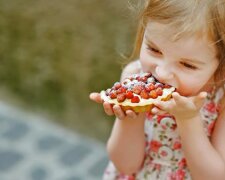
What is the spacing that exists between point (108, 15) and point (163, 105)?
6.11ft

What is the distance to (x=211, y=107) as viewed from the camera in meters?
1.68

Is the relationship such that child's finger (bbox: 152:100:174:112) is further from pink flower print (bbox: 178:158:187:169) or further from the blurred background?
the blurred background

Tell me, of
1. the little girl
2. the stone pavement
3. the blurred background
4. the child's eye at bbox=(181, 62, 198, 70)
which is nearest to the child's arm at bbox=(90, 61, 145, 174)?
the little girl

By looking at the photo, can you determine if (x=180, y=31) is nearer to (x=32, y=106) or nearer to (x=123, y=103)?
(x=123, y=103)

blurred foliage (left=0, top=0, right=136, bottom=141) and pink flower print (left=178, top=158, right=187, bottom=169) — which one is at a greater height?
blurred foliage (left=0, top=0, right=136, bottom=141)

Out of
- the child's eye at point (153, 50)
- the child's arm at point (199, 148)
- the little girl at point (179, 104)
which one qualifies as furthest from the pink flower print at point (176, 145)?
the child's eye at point (153, 50)

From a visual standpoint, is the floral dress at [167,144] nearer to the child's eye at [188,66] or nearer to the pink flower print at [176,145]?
the pink flower print at [176,145]

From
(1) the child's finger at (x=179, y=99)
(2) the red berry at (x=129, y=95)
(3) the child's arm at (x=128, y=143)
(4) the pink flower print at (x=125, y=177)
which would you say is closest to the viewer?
(1) the child's finger at (x=179, y=99)

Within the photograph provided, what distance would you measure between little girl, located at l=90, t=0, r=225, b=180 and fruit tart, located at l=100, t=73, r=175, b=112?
2cm

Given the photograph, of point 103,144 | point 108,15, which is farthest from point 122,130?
point 103,144

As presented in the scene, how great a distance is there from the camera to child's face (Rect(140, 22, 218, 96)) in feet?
4.70

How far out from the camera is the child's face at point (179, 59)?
1.43m

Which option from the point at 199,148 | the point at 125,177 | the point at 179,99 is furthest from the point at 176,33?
the point at 125,177

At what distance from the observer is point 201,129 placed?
5.08 feet
